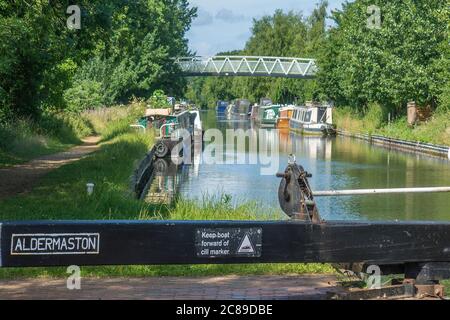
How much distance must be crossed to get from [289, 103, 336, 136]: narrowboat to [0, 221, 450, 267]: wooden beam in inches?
2504

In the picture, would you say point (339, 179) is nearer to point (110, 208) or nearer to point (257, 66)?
point (110, 208)

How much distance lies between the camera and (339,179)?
112 ft

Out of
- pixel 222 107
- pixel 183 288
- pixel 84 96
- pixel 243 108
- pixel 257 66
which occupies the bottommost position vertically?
pixel 183 288

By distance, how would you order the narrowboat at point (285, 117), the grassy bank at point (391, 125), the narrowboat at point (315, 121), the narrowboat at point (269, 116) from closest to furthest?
1. the grassy bank at point (391, 125)
2. the narrowboat at point (315, 121)
3. the narrowboat at point (285, 117)
4. the narrowboat at point (269, 116)

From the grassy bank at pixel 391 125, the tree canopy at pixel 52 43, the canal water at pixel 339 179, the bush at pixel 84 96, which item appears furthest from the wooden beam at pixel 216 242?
the bush at pixel 84 96

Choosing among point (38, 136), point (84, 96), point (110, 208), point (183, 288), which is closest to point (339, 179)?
point (38, 136)

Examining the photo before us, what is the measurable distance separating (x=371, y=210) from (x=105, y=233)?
18171mm

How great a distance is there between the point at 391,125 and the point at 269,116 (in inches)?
1253

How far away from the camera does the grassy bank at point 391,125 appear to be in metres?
50.0

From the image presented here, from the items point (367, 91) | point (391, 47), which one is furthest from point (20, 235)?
point (367, 91)

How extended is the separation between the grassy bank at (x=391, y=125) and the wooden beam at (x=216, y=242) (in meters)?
42.6

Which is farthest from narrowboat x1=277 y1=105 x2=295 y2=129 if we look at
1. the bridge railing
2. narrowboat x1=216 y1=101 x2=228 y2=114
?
narrowboat x1=216 y1=101 x2=228 y2=114

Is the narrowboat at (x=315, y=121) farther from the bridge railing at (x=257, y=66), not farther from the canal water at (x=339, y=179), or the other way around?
the bridge railing at (x=257, y=66)

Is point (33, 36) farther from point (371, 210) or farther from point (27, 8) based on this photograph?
point (371, 210)
